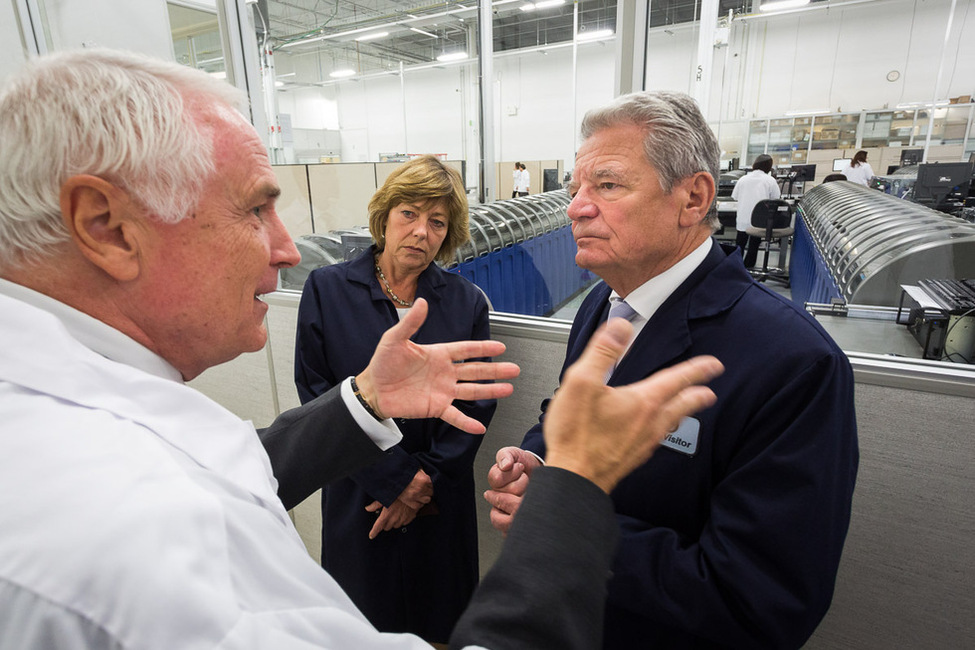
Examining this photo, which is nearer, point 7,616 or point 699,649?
point 7,616

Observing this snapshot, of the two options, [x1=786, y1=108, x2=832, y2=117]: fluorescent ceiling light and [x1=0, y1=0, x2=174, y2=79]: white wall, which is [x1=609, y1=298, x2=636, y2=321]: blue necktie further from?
[x1=786, y1=108, x2=832, y2=117]: fluorescent ceiling light

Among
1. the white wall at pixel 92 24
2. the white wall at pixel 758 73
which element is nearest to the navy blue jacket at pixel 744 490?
the white wall at pixel 92 24

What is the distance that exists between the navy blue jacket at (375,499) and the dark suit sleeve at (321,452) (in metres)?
0.45

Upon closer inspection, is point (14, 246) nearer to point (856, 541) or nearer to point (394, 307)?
point (394, 307)

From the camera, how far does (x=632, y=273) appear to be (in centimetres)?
132

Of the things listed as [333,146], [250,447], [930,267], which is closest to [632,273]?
[250,447]

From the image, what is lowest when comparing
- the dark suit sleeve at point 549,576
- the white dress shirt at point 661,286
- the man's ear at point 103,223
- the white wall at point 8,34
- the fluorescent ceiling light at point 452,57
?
the dark suit sleeve at point 549,576

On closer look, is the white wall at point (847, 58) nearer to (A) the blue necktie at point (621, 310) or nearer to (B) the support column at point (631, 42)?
(B) the support column at point (631, 42)

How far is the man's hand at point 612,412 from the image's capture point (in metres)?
0.71

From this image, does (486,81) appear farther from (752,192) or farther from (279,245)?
(752,192)

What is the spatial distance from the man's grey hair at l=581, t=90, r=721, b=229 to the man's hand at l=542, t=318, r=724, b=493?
694 millimetres

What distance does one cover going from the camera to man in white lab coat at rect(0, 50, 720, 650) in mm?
474

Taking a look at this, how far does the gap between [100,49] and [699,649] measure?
4.95 ft

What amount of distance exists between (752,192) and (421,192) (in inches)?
269
